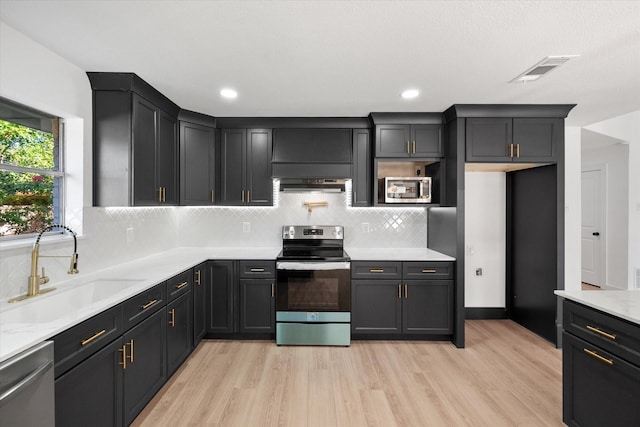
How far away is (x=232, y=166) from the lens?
3.64 meters

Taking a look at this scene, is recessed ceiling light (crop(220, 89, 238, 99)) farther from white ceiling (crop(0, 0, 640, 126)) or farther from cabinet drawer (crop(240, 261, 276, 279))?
cabinet drawer (crop(240, 261, 276, 279))

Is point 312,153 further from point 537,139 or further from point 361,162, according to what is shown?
point 537,139

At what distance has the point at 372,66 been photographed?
2.28 meters

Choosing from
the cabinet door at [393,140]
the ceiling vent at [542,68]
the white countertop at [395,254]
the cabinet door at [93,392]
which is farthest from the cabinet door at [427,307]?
the cabinet door at [93,392]

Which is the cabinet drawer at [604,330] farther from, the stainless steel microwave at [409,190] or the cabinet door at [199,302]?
the cabinet door at [199,302]

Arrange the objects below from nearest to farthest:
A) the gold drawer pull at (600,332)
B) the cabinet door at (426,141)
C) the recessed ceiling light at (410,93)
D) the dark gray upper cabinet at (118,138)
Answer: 1. the gold drawer pull at (600,332)
2. the dark gray upper cabinet at (118,138)
3. the recessed ceiling light at (410,93)
4. the cabinet door at (426,141)

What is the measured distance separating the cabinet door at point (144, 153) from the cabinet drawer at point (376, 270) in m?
2.06

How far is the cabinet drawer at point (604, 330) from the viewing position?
153 centimetres

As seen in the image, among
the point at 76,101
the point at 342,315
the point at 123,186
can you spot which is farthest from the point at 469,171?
the point at 76,101

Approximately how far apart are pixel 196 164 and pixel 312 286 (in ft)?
6.06

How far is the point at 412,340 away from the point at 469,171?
7.08 ft

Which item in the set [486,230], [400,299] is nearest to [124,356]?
[400,299]

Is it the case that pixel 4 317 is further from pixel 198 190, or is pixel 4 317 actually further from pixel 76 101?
pixel 198 190

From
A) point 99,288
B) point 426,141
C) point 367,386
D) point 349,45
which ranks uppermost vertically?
point 349,45
